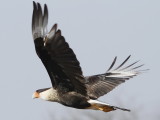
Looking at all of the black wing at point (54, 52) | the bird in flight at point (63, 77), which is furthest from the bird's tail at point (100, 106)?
the black wing at point (54, 52)

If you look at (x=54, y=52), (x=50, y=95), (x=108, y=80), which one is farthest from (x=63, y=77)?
(x=108, y=80)

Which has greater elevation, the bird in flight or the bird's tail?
the bird in flight

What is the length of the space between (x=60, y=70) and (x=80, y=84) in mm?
385

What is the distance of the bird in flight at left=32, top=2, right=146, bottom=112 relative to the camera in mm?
11008

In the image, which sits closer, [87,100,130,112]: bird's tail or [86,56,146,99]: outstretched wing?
[87,100,130,112]: bird's tail

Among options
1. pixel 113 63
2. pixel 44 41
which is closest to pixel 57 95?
pixel 44 41

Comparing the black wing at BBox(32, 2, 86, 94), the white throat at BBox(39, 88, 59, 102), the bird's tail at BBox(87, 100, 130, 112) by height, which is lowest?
the bird's tail at BBox(87, 100, 130, 112)

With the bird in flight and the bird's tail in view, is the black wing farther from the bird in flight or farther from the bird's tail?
the bird's tail

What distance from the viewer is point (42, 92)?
39.0ft

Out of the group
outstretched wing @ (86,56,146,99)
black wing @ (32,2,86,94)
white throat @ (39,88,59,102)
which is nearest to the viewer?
black wing @ (32,2,86,94)

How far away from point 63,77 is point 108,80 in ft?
5.29

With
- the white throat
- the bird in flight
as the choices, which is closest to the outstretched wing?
the bird in flight

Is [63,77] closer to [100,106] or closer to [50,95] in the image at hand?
[50,95]

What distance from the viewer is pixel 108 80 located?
1310 centimetres
